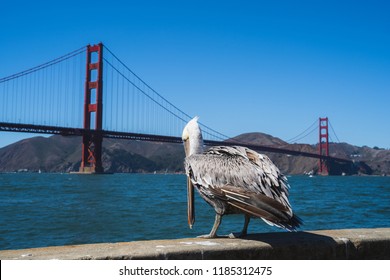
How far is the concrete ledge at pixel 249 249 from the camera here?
239 cm

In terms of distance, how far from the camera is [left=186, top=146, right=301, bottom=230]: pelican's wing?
2.82 m

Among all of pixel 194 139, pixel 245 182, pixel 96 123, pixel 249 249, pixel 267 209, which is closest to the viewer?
pixel 249 249

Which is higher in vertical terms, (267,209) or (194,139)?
(194,139)

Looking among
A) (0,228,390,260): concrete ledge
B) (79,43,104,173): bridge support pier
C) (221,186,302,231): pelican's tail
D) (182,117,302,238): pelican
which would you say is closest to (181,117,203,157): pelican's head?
(182,117,302,238): pelican

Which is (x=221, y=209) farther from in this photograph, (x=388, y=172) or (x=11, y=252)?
(x=388, y=172)

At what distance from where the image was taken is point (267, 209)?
282 cm

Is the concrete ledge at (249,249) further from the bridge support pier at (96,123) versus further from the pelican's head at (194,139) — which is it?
the bridge support pier at (96,123)

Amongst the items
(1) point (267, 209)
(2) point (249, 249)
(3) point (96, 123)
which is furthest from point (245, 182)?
(3) point (96, 123)

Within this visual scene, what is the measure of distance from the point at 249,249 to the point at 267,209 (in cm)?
31

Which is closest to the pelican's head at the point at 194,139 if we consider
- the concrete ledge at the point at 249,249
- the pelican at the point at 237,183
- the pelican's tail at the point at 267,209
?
the pelican at the point at 237,183

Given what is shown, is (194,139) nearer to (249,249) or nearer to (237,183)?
(237,183)

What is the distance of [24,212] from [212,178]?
12.7 metres

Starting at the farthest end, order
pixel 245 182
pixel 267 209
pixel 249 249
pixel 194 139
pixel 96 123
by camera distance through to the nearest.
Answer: pixel 96 123 → pixel 194 139 → pixel 245 182 → pixel 267 209 → pixel 249 249

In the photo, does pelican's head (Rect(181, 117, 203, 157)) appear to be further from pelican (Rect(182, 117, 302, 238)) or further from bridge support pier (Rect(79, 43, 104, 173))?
bridge support pier (Rect(79, 43, 104, 173))
